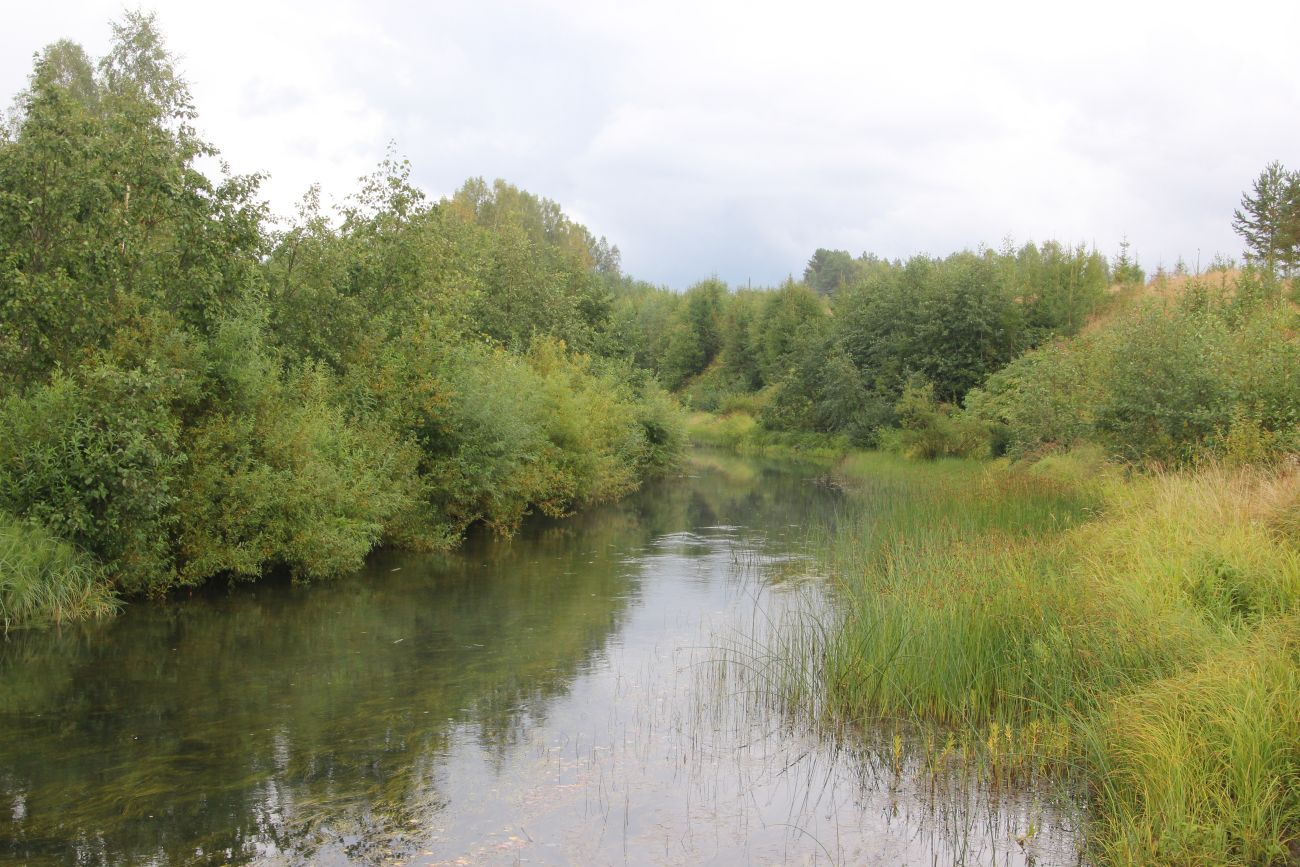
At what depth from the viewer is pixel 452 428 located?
22.2 meters

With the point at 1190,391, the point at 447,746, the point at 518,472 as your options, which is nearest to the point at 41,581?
the point at 447,746

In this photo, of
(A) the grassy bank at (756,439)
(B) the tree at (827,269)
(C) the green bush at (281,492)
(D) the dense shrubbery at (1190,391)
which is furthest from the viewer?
(B) the tree at (827,269)

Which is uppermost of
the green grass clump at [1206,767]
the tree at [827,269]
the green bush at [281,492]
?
the tree at [827,269]

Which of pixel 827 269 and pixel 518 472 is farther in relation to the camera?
pixel 827 269

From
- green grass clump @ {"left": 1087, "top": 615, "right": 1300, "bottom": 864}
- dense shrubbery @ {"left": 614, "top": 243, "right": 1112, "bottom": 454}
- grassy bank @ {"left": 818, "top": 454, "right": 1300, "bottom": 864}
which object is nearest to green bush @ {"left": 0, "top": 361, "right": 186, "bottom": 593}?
grassy bank @ {"left": 818, "top": 454, "right": 1300, "bottom": 864}

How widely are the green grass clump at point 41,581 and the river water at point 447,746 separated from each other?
409mm

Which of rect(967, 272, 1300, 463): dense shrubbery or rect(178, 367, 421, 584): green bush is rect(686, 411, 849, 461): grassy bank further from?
rect(178, 367, 421, 584): green bush

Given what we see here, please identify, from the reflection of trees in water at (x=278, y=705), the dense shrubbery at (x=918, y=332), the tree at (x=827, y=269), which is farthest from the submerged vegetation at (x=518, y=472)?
the tree at (x=827, y=269)

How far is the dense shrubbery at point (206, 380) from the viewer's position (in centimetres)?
1384

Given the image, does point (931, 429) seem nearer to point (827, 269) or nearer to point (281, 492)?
point (281, 492)

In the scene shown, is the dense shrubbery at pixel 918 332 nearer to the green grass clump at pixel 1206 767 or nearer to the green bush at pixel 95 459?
the green bush at pixel 95 459

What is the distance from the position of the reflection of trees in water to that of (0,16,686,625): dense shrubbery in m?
1.28

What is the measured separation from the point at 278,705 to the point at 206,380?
24.1 feet

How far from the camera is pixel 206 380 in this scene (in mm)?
15922
